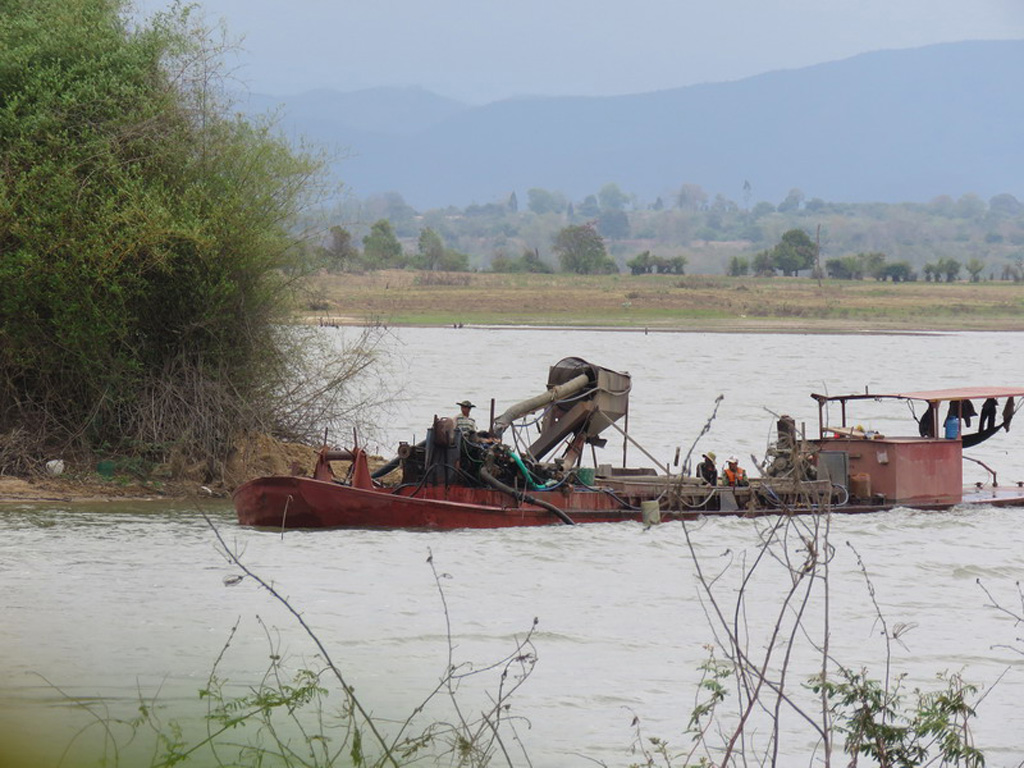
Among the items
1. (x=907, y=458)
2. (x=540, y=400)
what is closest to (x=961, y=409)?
(x=907, y=458)

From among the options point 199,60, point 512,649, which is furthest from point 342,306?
point 512,649

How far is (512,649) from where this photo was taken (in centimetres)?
1588

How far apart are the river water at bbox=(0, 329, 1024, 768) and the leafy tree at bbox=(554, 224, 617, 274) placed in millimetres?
119236

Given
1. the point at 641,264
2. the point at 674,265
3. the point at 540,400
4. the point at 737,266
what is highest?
the point at 641,264

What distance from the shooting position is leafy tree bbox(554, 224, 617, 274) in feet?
Answer: 481

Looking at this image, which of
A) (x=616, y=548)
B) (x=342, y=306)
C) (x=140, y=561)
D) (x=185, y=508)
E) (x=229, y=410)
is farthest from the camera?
(x=342, y=306)

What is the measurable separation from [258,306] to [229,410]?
80.0 inches

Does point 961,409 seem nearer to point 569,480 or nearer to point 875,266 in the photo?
point 569,480

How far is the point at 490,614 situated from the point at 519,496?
20.4 feet

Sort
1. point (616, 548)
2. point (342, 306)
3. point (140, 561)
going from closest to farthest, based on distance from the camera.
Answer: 1. point (140, 561)
2. point (616, 548)
3. point (342, 306)

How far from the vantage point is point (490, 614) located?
17.8m

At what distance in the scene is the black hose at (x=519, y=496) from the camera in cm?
2370

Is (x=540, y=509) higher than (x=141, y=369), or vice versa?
(x=141, y=369)

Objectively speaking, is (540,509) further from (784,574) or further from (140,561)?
(140,561)
